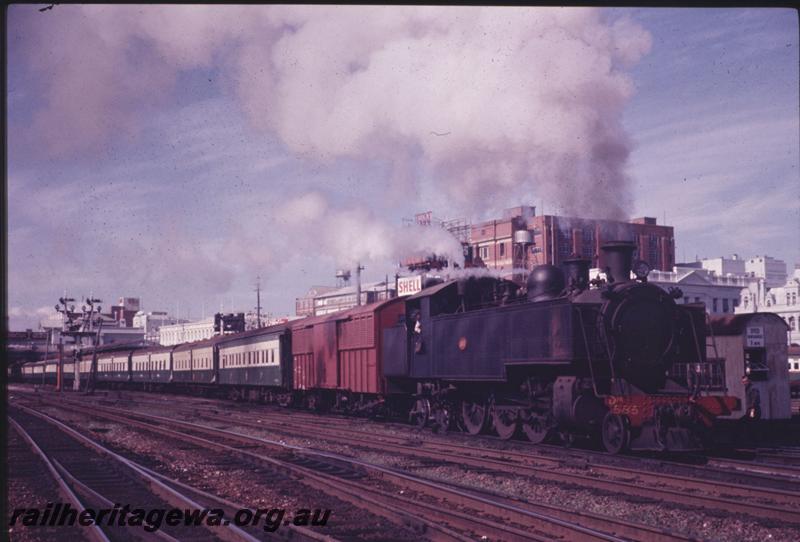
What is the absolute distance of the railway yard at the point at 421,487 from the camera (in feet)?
29.1

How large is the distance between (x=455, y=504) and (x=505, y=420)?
24.4 ft

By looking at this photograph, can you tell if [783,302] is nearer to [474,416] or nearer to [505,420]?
[474,416]

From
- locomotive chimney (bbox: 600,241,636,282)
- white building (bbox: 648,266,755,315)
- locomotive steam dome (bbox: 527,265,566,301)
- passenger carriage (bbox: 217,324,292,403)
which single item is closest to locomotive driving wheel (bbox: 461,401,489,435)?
locomotive steam dome (bbox: 527,265,566,301)

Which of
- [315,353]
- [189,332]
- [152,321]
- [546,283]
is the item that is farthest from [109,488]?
[152,321]

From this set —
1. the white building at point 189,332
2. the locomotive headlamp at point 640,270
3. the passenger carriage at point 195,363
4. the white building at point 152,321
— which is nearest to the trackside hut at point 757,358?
the locomotive headlamp at point 640,270

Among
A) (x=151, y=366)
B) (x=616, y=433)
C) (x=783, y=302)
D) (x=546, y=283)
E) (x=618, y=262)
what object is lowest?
(x=151, y=366)

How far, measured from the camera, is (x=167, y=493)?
449 inches

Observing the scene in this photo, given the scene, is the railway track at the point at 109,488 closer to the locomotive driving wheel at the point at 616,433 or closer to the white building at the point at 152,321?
the locomotive driving wheel at the point at 616,433

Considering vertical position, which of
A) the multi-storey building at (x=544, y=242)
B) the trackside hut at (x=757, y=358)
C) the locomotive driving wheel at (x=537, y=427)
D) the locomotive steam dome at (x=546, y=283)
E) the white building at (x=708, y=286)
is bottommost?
the locomotive driving wheel at (x=537, y=427)

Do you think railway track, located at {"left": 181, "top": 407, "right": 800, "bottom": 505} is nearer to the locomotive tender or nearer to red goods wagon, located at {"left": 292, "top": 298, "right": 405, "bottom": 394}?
the locomotive tender

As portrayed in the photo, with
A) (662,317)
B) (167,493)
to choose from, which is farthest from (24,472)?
(662,317)

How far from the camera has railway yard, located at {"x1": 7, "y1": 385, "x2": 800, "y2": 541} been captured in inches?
349

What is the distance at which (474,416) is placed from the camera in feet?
63.1

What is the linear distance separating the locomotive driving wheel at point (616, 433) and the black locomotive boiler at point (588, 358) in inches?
0.7
